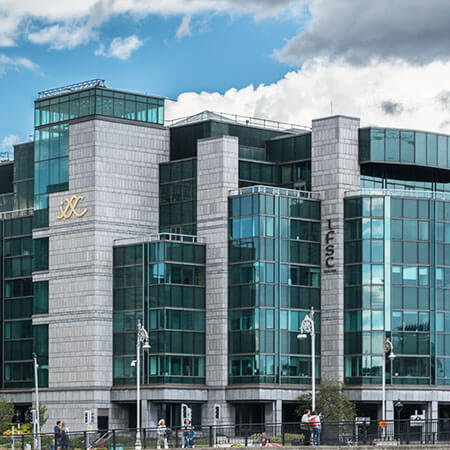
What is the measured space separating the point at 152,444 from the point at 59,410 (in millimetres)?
42263

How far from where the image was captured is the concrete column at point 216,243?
106m

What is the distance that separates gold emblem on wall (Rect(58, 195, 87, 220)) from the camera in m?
109

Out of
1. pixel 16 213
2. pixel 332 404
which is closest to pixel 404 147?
pixel 332 404

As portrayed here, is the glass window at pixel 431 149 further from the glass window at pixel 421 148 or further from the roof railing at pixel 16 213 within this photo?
the roof railing at pixel 16 213

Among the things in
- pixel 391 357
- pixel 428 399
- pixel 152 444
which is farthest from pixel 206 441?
pixel 428 399

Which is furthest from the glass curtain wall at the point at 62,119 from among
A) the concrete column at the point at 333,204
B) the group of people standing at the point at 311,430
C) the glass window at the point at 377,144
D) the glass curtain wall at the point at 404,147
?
the group of people standing at the point at 311,430

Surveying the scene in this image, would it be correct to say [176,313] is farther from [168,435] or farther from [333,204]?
[168,435]

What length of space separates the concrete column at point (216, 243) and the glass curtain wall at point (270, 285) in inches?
25.4

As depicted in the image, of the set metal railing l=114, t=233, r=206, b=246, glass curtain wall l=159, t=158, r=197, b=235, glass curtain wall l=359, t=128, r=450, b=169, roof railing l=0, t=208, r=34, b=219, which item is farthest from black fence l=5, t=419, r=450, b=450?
roof railing l=0, t=208, r=34, b=219

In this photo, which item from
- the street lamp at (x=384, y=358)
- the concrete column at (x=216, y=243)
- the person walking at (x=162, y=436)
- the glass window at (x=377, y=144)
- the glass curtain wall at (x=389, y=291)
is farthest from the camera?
the glass window at (x=377, y=144)

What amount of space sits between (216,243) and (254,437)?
109 feet

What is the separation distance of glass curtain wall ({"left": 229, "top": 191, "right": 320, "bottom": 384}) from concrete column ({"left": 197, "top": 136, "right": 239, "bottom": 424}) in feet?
2.12

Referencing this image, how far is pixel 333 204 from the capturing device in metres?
106

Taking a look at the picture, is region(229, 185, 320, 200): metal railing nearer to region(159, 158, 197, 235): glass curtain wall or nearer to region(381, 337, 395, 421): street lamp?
region(159, 158, 197, 235): glass curtain wall
